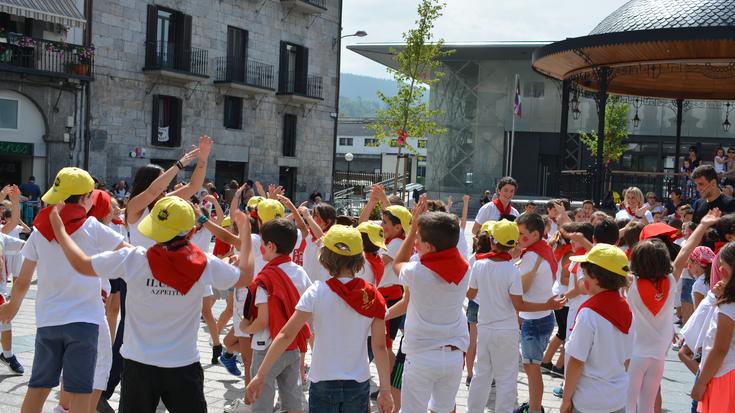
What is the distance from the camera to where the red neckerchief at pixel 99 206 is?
550 centimetres

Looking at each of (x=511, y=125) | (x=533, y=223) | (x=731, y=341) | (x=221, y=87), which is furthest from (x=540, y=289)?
(x=511, y=125)

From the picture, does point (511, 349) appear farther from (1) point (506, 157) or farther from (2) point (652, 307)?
(1) point (506, 157)

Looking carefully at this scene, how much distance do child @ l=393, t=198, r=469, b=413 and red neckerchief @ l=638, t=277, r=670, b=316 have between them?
121 centimetres

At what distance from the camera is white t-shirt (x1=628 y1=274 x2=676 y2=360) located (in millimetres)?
5160

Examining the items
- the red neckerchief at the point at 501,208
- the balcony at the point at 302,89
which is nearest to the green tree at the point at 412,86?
the balcony at the point at 302,89

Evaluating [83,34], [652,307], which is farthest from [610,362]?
[83,34]

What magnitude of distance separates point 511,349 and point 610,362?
1.26 meters

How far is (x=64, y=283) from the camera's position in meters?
4.84

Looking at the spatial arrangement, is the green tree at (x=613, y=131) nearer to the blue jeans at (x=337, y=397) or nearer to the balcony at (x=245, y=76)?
the balcony at (x=245, y=76)

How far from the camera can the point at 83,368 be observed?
480cm

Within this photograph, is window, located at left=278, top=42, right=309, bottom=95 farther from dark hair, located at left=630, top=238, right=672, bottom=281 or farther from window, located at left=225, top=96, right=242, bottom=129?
dark hair, located at left=630, top=238, right=672, bottom=281

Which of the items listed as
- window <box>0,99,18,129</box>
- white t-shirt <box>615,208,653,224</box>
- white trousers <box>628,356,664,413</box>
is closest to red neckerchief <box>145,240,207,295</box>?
white trousers <box>628,356,664,413</box>

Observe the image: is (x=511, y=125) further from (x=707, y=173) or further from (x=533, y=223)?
(x=533, y=223)

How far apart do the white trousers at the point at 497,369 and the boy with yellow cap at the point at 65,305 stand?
2.69 metres
